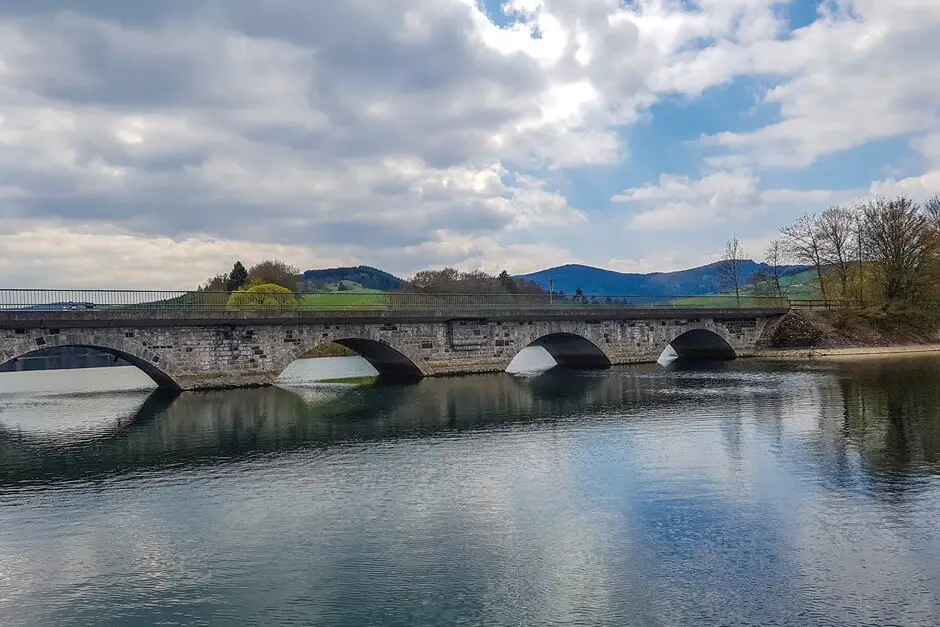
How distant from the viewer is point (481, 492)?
14.5 m

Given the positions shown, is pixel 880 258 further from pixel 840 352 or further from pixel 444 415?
pixel 444 415

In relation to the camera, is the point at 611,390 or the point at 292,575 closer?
the point at 292,575

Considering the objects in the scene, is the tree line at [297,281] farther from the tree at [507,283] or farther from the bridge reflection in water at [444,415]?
the bridge reflection in water at [444,415]

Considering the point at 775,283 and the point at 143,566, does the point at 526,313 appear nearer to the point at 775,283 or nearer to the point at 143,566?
the point at 143,566

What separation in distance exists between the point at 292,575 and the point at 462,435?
36.9 ft

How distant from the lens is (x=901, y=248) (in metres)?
57.4

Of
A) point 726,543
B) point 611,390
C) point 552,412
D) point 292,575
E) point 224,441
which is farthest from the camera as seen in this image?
point 611,390

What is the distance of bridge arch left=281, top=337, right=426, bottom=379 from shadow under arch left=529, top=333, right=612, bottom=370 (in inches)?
352

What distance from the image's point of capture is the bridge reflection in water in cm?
1839

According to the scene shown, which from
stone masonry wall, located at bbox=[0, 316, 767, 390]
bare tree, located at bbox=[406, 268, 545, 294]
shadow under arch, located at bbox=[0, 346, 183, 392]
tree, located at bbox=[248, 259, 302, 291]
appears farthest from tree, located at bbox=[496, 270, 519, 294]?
shadow under arch, located at bbox=[0, 346, 183, 392]

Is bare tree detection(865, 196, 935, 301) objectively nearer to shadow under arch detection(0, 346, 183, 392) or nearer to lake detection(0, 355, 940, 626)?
lake detection(0, 355, 940, 626)

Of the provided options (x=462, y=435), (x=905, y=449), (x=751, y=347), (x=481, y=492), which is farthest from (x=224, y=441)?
(x=751, y=347)

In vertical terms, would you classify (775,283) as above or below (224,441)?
above

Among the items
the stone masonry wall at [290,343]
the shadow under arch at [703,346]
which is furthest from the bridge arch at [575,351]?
the shadow under arch at [703,346]
